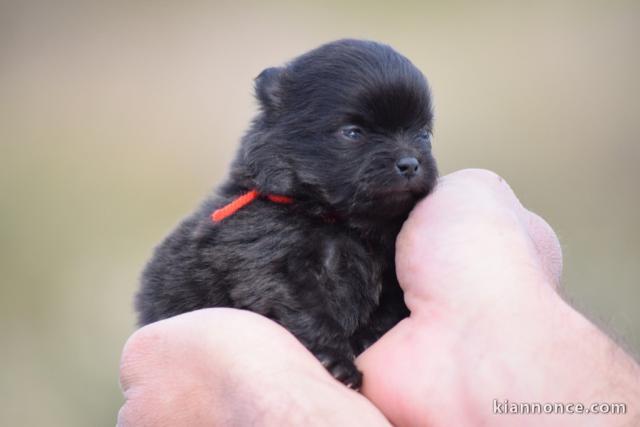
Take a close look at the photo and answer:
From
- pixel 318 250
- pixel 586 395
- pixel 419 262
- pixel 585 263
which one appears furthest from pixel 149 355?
pixel 585 263

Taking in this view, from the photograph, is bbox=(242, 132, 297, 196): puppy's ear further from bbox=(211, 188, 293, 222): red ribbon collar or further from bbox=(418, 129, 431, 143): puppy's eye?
bbox=(418, 129, 431, 143): puppy's eye

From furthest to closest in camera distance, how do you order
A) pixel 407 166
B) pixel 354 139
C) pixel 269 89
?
pixel 269 89
pixel 354 139
pixel 407 166

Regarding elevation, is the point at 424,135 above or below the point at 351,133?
below

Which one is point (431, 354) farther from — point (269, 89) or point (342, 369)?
point (269, 89)

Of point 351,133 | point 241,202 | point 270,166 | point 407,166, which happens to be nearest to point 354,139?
point 351,133

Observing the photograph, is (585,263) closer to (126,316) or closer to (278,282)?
(126,316)

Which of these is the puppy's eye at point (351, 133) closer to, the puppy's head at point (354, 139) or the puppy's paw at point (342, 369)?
the puppy's head at point (354, 139)

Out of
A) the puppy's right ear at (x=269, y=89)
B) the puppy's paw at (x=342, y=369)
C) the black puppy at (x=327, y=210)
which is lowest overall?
the puppy's paw at (x=342, y=369)

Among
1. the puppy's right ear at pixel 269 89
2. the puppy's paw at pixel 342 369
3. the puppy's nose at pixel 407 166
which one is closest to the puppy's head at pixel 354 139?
the puppy's nose at pixel 407 166
